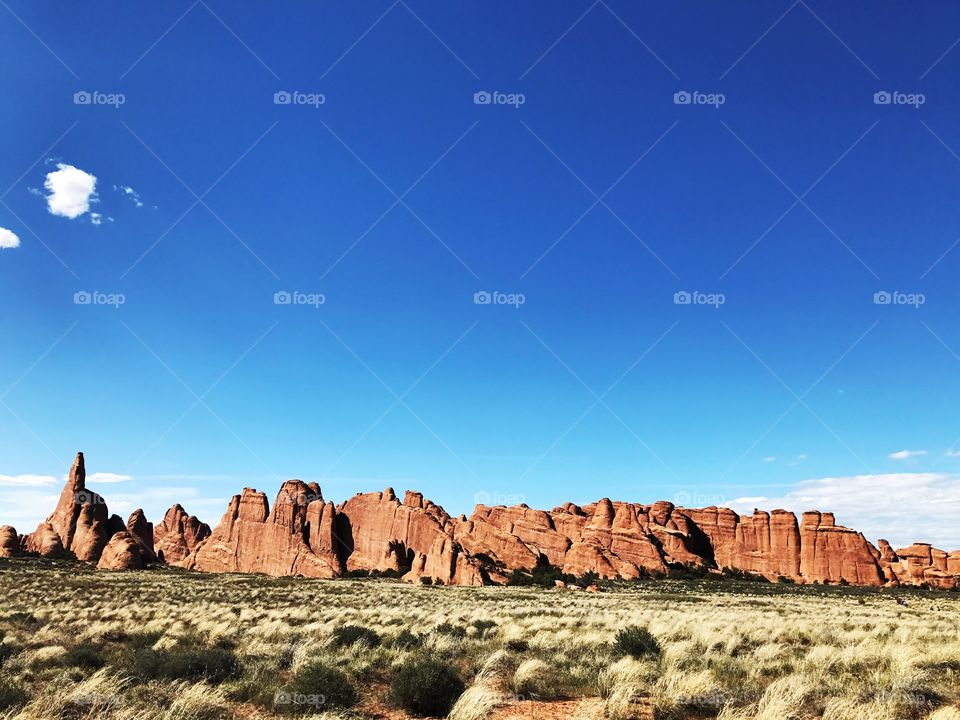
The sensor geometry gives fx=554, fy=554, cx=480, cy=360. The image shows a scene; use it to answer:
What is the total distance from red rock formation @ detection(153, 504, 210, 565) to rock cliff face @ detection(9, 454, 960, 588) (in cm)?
86

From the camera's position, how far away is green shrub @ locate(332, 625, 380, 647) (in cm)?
1497

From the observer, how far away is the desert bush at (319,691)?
29.2 ft

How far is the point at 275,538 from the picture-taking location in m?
92.8

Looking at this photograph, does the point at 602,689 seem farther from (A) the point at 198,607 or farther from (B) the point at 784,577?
(B) the point at 784,577

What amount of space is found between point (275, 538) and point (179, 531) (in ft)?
143

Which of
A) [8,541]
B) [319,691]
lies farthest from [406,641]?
[8,541]

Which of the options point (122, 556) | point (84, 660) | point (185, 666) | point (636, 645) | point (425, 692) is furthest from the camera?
point (122, 556)

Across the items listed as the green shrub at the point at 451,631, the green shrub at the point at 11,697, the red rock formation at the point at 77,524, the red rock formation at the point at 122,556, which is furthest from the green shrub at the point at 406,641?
the red rock formation at the point at 77,524

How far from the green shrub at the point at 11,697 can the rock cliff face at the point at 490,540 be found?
232 feet

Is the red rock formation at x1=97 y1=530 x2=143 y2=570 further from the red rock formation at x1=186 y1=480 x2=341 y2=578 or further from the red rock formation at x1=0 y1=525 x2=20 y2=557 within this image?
the red rock formation at x1=0 y1=525 x2=20 y2=557

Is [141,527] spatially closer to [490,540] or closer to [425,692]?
[490,540]

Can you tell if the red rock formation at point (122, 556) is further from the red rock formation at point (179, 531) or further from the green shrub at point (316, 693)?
the green shrub at point (316, 693)

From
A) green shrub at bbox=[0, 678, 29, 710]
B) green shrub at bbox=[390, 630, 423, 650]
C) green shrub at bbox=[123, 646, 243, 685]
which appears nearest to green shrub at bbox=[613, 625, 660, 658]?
green shrub at bbox=[390, 630, 423, 650]

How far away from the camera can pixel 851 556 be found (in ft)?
314
